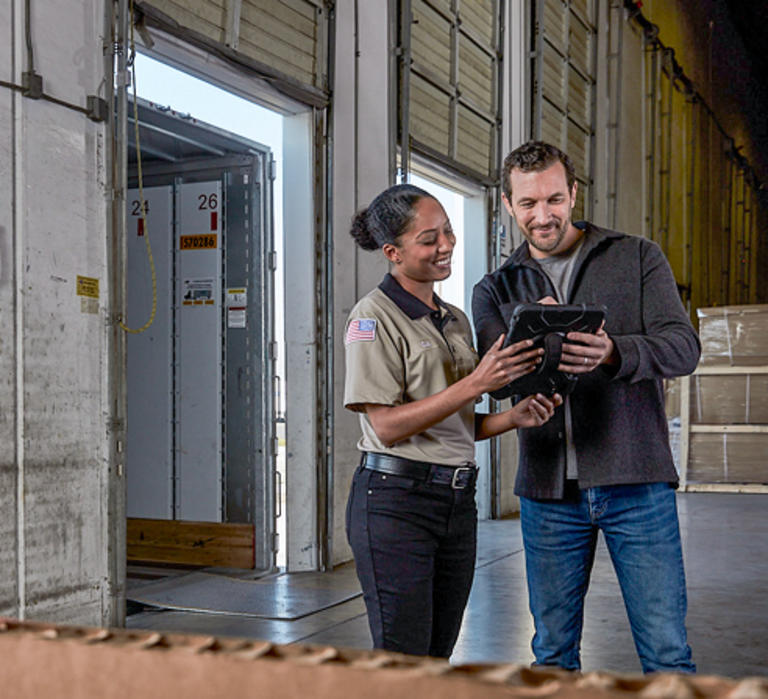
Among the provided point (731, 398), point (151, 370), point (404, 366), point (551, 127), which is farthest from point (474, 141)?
point (404, 366)

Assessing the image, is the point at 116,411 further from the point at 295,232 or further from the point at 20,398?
the point at 295,232

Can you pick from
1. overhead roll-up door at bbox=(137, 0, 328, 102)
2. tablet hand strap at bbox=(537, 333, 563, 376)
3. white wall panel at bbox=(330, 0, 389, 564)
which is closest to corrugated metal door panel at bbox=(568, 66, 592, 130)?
white wall panel at bbox=(330, 0, 389, 564)

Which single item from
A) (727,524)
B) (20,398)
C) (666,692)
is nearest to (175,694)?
(666,692)

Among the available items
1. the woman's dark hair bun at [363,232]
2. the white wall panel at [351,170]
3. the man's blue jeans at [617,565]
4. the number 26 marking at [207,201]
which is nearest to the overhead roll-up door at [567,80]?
the white wall panel at [351,170]

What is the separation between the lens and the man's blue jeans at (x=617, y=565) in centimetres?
218

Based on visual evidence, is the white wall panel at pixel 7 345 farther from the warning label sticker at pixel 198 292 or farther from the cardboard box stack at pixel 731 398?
the cardboard box stack at pixel 731 398

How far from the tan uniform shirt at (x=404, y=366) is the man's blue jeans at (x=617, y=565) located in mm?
282

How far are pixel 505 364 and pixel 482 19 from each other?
7770mm

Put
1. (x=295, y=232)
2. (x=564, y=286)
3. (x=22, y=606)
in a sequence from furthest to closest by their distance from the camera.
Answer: (x=295, y=232)
(x=22, y=606)
(x=564, y=286)

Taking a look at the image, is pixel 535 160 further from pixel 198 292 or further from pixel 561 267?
pixel 198 292

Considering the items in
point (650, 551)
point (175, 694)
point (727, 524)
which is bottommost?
point (727, 524)

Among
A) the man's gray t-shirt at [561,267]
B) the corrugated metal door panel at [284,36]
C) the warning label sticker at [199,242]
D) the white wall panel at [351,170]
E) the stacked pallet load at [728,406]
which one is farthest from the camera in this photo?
the stacked pallet load at [728,406]

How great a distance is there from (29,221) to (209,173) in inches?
110

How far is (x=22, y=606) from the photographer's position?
13.1 feet
